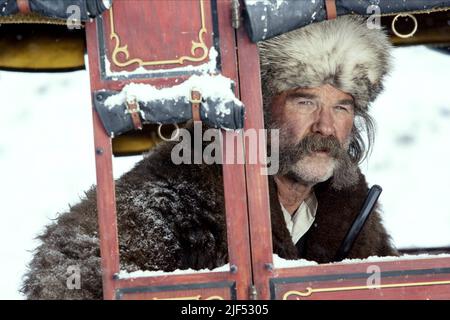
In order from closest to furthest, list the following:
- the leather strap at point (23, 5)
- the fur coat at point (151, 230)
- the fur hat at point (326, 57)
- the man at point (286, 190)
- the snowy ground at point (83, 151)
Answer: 1. the leather strap at point (23, 5)
2. the fur coat at point (151, 230)
3. the man at point (286, 190)
4. the fur hat at point (326, 57)
5. the snowy ground at point (83, 151)

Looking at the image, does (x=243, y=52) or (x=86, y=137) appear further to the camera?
(x=86, y=137)

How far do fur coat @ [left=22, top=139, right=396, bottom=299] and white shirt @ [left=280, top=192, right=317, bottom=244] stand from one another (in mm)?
283

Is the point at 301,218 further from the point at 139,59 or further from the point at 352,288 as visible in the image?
the point at 139,59

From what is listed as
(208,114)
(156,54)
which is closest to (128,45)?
(156,54)

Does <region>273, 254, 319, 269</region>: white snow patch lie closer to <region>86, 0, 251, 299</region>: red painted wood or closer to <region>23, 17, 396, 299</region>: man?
<region>86, 0, 251, 299</region>: red painted wood

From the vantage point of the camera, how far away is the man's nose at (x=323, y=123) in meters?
4.42

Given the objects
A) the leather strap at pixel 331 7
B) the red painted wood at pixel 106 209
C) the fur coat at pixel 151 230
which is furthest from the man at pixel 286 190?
the leather strap at pixel 331 7

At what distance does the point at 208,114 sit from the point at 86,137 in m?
3.95

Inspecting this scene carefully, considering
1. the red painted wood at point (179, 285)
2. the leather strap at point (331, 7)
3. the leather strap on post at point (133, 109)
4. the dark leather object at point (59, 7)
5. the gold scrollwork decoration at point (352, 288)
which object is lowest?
the gold scrollwork decoration at point (352, 288)

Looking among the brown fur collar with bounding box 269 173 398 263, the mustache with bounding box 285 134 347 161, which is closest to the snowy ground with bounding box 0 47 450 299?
the brown fur collar with bounding box 269 173 398 263

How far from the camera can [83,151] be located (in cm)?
712

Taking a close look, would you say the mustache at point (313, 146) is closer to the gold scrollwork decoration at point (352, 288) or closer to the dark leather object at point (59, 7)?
the gold scrollwork decoration at point (352, 288)

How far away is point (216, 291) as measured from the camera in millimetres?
3393
